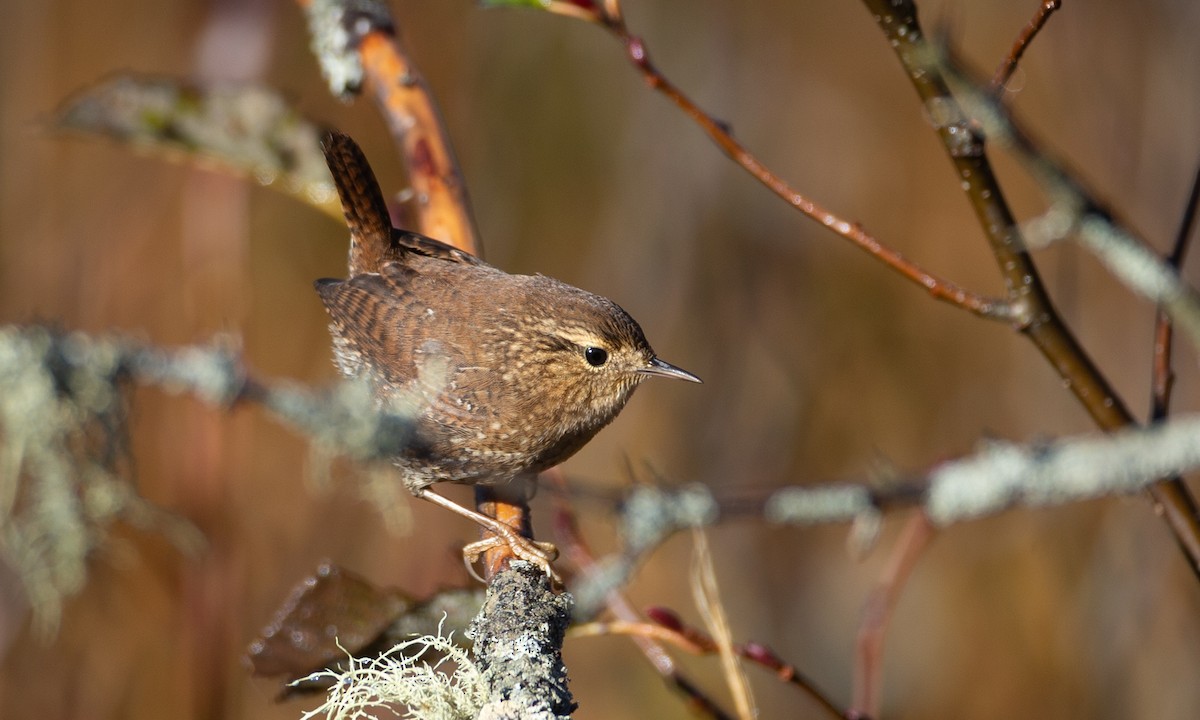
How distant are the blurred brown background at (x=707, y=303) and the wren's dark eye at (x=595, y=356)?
2.11 m

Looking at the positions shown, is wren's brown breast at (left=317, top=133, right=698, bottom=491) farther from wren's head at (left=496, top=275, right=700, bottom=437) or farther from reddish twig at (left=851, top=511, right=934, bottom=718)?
reddish twig at (left=851, top=511, right=934, bottom=718)

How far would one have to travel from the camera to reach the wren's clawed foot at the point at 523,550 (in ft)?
5.57

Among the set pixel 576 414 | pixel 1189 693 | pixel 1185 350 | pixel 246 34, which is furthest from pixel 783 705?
pixel 246 34

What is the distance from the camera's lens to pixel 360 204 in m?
2.29

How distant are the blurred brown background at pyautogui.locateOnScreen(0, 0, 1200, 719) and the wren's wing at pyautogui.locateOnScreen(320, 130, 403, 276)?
190cm

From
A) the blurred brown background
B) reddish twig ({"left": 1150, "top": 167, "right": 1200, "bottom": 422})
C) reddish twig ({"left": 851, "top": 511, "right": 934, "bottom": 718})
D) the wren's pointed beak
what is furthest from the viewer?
the blurred brown background

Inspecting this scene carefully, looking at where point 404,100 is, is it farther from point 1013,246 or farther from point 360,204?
point 1013,246

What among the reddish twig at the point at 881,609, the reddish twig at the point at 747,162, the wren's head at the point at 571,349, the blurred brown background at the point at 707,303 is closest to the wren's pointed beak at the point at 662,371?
the wren's head at the point at 571,349

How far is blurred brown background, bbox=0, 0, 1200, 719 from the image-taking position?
4070 mm

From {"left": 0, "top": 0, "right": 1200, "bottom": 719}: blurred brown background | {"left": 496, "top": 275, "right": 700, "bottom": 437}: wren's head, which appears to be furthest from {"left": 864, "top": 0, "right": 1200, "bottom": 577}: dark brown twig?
{"left": 0, "top": 0, "right": 1200, "bottom": 719}: blurred brown background

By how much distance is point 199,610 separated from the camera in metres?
3.47

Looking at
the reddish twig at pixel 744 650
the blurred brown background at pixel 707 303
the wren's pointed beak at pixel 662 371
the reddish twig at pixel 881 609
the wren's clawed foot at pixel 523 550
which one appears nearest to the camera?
the reddish twig at pixel 744 650

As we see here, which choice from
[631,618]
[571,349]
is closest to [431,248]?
[571,349]

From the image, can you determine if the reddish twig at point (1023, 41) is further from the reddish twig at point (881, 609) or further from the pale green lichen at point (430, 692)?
the pale green lichen at point (430, 692)
